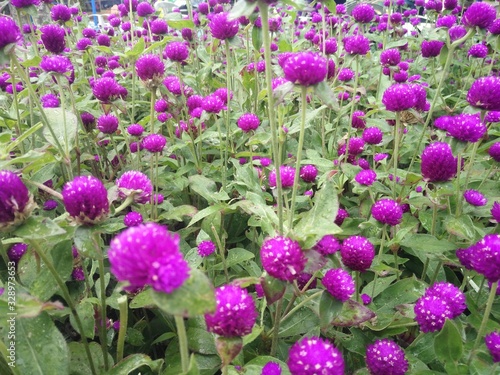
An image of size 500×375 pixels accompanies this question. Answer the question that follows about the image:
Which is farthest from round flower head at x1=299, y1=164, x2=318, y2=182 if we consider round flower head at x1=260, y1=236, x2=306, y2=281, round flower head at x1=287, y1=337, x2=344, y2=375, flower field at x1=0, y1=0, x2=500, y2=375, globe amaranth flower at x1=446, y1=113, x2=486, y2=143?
round flower head at x1=287, y1=337, x2=344, y2=375

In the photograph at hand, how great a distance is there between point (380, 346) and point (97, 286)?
107 centimetres

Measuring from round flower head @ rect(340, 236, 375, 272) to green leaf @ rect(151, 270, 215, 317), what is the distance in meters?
0.74

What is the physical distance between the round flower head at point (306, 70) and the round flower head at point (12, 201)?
32.0 inches

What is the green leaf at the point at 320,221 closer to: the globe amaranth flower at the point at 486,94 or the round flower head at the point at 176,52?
the globe amaranth flower at the point at 486,94

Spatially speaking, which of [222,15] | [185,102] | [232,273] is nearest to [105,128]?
[185,102]

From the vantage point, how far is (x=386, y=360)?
1.21 meters

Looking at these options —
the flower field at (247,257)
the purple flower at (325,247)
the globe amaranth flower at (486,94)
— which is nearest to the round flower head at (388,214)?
the flower field at (247,257)

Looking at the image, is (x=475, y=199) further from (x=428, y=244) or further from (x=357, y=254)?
(x=357, y=254)

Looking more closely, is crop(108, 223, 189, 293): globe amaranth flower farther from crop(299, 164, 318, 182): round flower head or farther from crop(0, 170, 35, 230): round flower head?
crop(299, 164, 318, 182): round flower head

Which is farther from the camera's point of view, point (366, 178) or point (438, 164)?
point (366, 178)

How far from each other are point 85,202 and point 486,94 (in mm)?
1657

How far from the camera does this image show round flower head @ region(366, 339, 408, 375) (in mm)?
1202

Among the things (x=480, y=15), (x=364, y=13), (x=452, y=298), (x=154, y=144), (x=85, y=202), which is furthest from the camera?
(x=364, y=13)

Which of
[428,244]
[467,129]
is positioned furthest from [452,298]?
[467,129]
